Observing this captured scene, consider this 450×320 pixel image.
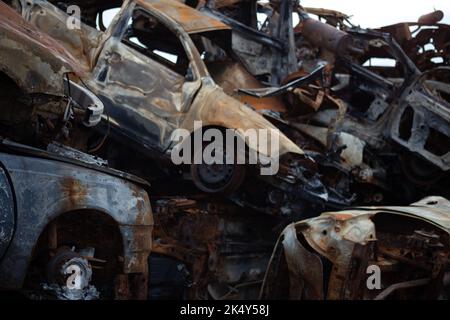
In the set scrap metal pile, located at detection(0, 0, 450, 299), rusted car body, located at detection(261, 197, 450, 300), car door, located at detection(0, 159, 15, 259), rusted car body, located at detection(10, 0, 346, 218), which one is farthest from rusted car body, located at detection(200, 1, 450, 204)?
car door, located at detection(0, 159, 15, 259)

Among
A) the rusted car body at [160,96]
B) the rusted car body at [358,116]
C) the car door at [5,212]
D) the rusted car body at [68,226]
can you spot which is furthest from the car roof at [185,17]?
the car door at [5,212]

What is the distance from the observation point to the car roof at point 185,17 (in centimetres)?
621

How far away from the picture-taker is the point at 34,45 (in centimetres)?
338

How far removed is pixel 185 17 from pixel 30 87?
3363 millimetres

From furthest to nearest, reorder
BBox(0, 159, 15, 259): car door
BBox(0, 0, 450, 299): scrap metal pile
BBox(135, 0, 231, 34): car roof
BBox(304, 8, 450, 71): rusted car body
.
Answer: BBox(304, 8, 450, 71): rusted car body < BBox(135, 0, 231, 34): car roof < BBox(0, 0, 450, 299): scrap metal pile < BBox(0, 159, 15, 259): car door

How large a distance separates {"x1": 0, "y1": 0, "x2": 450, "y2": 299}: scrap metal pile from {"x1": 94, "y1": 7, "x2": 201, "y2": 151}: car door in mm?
15

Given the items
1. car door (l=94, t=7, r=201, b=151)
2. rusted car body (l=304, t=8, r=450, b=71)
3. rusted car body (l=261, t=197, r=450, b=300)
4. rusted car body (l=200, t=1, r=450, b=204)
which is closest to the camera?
rusted car body (l=261, t=197, r=450, b=300)

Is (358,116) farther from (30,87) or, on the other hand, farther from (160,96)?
(30,87)

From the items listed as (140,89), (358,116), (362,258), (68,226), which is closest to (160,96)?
(140,89)

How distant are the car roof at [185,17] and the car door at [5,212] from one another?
152 inches

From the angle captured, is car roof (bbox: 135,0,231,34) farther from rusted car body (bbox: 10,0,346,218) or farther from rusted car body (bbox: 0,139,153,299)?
rusted car body (bbox: 0,139,153,299)

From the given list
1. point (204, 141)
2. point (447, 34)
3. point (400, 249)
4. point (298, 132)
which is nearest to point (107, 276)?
point (400, 249)

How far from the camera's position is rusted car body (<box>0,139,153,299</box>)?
2.68 meters

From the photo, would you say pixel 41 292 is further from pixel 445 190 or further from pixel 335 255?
pixel 445 190
